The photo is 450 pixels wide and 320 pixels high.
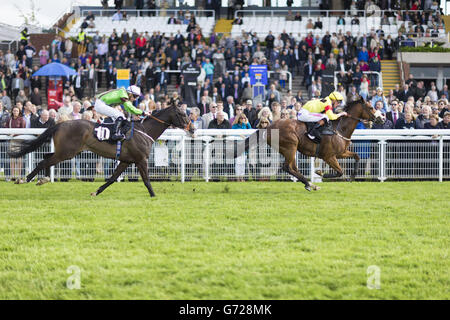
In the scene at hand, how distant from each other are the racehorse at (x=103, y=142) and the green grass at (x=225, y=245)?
1.76ft

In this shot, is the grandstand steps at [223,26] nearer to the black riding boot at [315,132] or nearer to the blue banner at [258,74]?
the blue banner at [258,74]

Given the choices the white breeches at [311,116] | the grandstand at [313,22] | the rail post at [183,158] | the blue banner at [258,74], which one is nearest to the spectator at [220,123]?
the rail post at [183,158]

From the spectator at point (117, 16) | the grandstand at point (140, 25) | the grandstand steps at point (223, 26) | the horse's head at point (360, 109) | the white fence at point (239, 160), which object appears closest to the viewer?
the horse's head at point (360, 109)

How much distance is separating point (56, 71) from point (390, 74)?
12.4 m

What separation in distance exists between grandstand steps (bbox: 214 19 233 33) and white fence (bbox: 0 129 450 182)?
64.1 feet

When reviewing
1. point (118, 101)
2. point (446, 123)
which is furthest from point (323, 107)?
point (446, 123)

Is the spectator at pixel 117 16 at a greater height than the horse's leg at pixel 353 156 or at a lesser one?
greater

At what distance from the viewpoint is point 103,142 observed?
35.0 ft

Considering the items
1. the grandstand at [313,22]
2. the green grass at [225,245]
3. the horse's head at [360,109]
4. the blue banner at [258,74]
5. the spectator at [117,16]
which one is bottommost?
the green grass at [225,245]

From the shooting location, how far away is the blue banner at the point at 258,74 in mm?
19312

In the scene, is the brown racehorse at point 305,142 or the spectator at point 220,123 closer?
the brown racehorse at point 305,142

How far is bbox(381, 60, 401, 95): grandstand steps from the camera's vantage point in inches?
983

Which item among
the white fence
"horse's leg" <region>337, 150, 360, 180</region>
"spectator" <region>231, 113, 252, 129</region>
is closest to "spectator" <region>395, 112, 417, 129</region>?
the white fence
